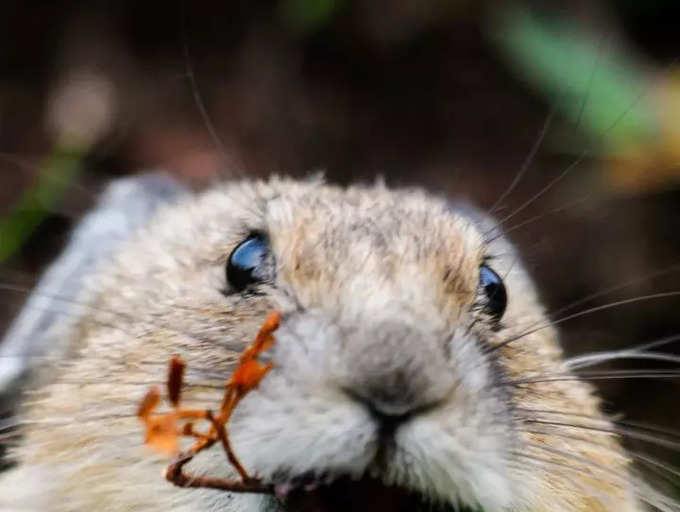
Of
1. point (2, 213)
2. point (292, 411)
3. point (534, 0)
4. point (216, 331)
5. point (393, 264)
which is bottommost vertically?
point (292, 411)

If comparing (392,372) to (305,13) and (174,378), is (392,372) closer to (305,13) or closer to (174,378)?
(174,378)

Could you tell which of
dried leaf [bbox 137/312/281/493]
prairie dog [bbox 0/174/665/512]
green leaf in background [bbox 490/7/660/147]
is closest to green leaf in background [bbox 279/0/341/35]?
green leaf in background [bbox 490/7/660/147]

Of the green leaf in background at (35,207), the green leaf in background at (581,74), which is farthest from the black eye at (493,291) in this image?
the green leaf in background at (35,207)

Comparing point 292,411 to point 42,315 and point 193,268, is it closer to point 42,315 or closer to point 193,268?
point 193,268

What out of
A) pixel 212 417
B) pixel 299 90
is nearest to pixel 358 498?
pixel 212 417

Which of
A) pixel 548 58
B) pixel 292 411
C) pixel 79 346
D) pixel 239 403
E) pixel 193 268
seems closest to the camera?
pixel 292 411

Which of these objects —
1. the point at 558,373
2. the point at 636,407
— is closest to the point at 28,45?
the point at 636,407

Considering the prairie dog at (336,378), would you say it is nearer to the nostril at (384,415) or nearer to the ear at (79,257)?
the nostril at (384,415)
